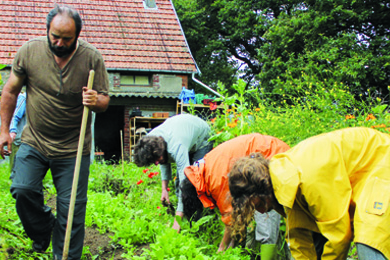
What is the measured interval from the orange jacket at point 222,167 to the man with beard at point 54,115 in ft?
3.03

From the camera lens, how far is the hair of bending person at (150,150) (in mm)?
3986

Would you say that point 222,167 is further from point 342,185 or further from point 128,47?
point 128,47

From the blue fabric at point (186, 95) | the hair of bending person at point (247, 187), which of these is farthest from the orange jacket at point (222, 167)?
the blue fabric at point (186, 95)

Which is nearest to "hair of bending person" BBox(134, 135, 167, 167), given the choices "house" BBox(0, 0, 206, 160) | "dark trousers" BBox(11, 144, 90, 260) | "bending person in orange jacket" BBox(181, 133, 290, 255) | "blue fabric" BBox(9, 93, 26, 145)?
"bending person in orange jacket" BBox(181, 133, 290, 255)

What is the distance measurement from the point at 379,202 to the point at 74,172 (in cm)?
204

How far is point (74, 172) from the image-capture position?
281 cm

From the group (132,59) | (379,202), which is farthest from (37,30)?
(379,202)

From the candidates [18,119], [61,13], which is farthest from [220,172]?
[18,119]

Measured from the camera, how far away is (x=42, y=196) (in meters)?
2.92

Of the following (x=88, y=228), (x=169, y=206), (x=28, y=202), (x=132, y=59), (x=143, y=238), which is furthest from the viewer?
(x=132, y=59)

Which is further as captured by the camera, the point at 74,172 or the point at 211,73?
the point at 211,73

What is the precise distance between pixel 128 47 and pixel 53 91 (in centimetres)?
1058

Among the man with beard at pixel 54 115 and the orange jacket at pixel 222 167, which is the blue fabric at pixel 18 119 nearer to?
the man with beard at pixel 54 115

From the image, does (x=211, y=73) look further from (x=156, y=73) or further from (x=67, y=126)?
(x=67, y=126)
